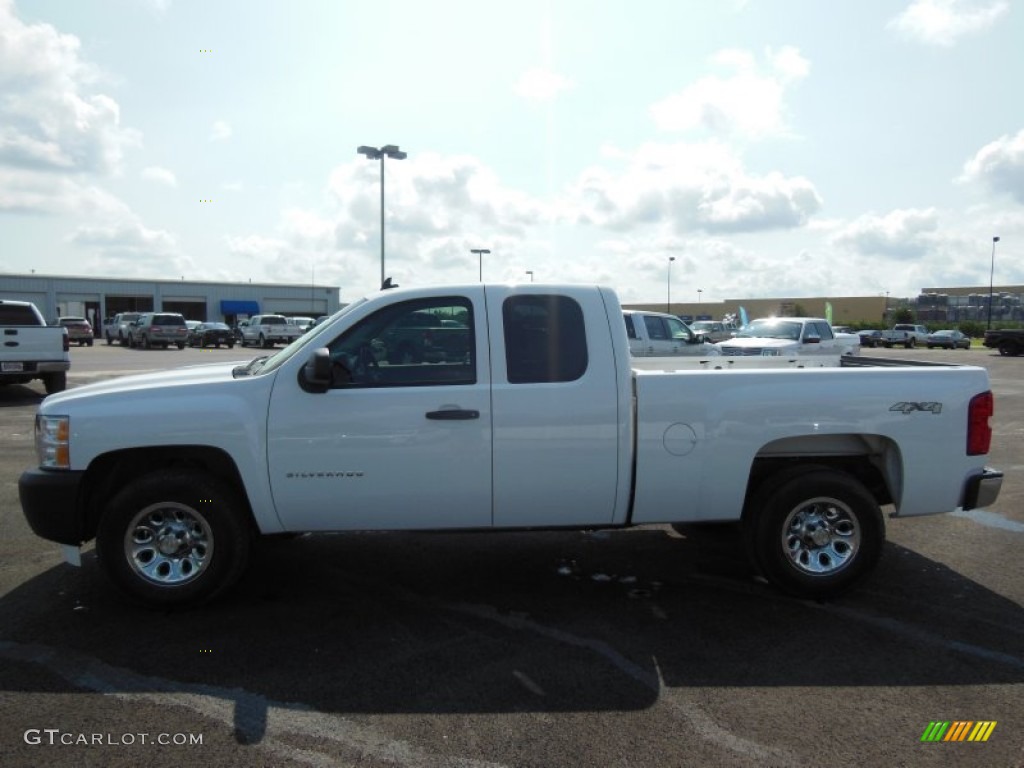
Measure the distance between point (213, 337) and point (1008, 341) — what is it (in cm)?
4076

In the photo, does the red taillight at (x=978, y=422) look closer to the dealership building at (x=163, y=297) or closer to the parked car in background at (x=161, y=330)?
the parked car in background at (x=161, y=330)

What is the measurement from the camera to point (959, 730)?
3.44 m

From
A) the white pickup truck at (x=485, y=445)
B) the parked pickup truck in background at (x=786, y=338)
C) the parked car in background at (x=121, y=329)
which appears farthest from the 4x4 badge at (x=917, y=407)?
the parked car in background at (x=121, y=329)

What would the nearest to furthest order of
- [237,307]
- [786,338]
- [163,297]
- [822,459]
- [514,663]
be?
[514,663] → [822,459] → [786,338] → [163,297] → [237,307]

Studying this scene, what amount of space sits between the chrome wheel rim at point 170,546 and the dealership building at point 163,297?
66576 mm

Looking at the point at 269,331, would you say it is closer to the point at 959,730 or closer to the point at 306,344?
the point at 306,344

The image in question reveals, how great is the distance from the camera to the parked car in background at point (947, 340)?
50.7m

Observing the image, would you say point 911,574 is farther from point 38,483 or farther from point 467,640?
point 38,483

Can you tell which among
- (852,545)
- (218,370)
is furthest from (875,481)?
(218,370)

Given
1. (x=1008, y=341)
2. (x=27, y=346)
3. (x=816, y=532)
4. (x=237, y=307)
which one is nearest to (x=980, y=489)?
(x=816, y=532)

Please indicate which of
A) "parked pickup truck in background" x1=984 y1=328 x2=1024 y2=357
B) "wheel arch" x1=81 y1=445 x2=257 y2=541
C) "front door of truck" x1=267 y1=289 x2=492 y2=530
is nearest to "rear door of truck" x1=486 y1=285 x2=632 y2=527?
"front door of truck" x1=267 y1=289 x2=492 y2=530

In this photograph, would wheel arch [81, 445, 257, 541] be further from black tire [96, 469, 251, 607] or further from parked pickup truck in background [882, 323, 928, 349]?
parked pickup truck in background [882, 323, 928, 349]

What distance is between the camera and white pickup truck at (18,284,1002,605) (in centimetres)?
457

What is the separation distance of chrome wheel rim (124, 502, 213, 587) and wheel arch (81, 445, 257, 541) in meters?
0.27
